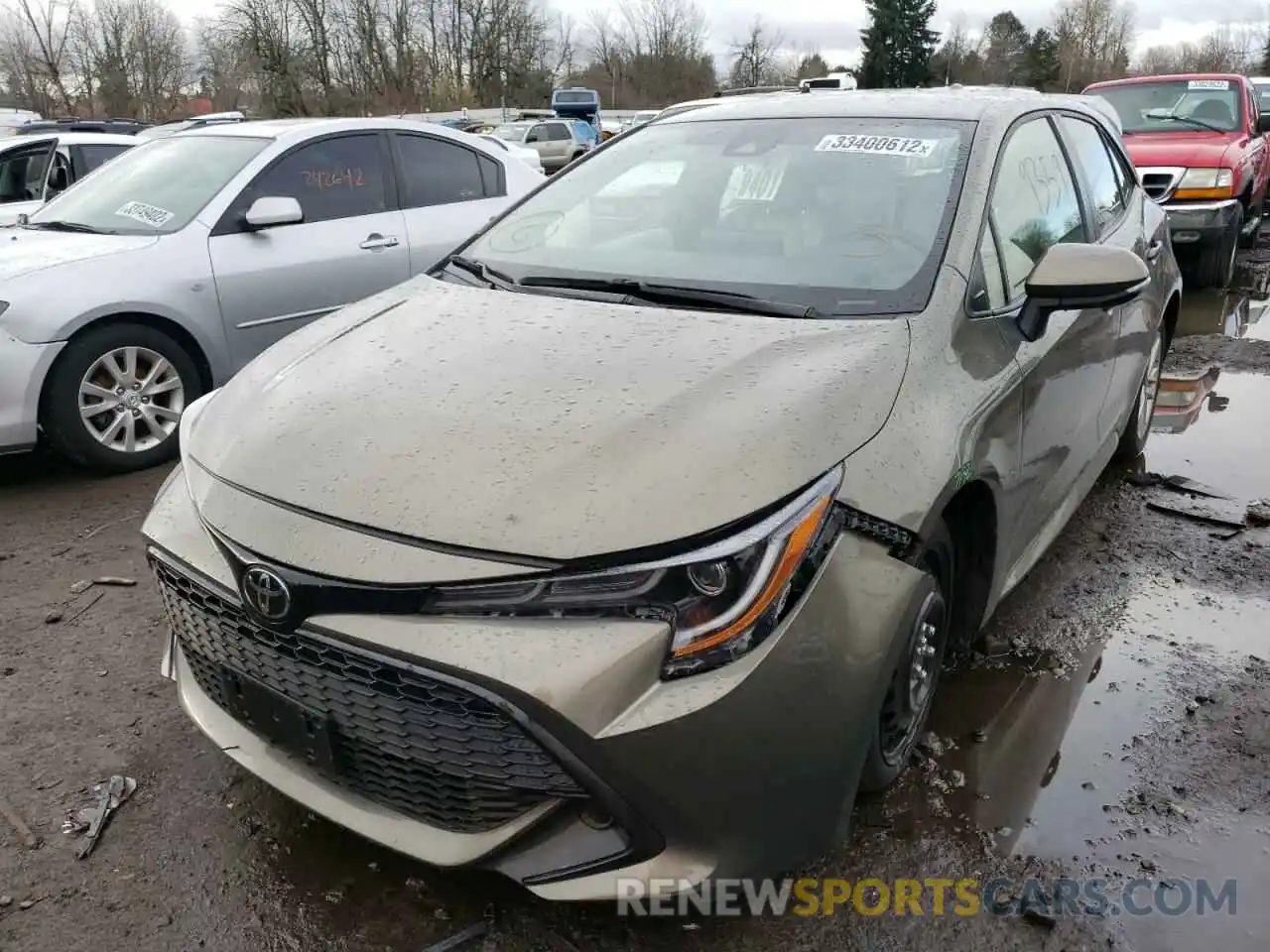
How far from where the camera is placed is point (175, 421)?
4.75 metres

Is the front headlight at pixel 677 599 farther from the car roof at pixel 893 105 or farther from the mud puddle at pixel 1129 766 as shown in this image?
the car roof at pixel 893 105

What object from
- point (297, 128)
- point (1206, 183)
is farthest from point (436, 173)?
point (1206, 183)

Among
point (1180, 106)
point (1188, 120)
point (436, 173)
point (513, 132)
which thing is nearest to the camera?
point (436, 173)

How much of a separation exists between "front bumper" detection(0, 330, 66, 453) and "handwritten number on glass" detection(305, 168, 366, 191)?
1.65m

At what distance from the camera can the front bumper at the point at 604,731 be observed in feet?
5.34

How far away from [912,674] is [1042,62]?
74023mm

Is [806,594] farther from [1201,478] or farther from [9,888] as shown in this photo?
[1201,478]

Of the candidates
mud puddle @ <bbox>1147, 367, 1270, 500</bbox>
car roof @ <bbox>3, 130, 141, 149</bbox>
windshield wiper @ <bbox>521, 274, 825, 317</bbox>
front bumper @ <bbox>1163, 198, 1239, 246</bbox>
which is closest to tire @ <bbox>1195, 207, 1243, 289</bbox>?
front bumper @ <bbox>1163, 198, 1239, 246</bbox>

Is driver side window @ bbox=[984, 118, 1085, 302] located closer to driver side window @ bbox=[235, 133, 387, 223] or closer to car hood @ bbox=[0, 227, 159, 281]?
driver side window @ bbox=[235, 133, 387, 223]

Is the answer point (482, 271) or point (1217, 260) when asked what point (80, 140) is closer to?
point (482, 271)

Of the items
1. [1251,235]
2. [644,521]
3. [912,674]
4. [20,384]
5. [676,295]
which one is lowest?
[1251,235]

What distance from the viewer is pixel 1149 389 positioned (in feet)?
14.5

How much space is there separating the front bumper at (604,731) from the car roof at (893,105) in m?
1.67

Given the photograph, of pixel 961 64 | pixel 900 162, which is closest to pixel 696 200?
pixel 900 162
